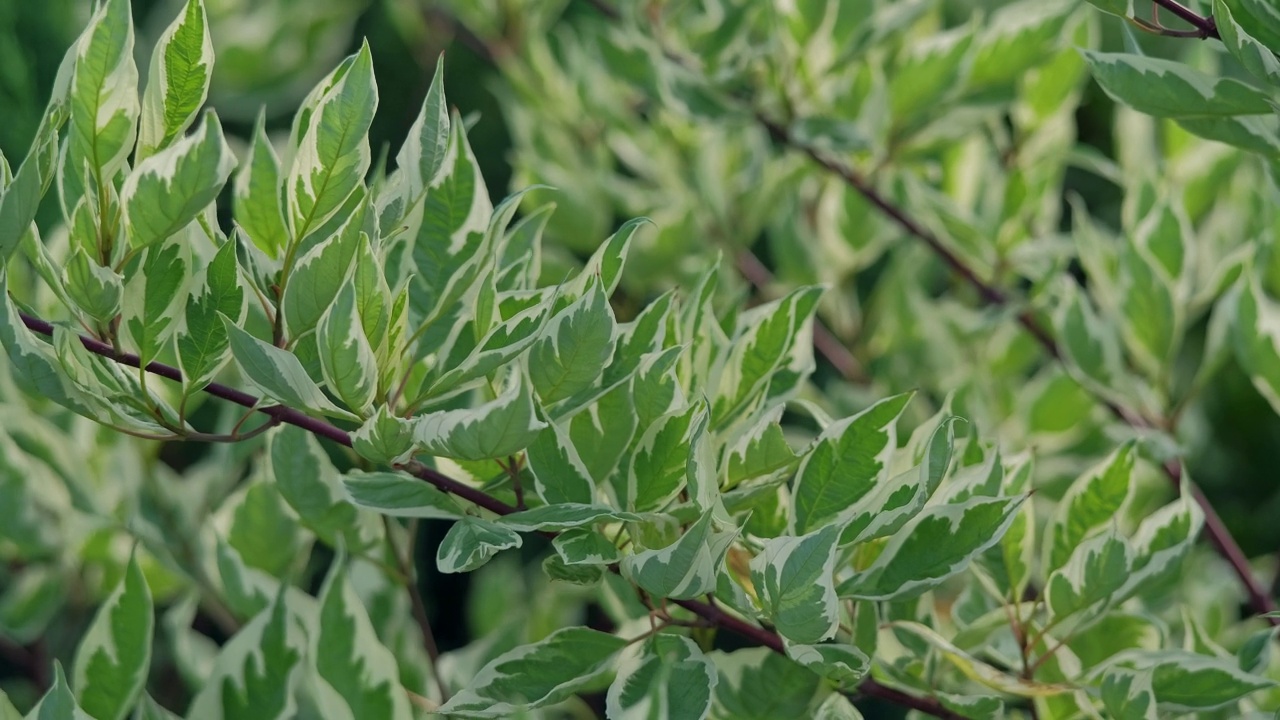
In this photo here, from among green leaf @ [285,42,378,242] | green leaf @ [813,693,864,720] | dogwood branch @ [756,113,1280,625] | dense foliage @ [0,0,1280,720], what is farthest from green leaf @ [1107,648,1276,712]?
green leaf @ [285,42,378,242]

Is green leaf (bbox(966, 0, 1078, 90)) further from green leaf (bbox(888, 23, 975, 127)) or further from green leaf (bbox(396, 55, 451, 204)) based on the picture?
green leaf (bbox(396, 55, 451, 204))

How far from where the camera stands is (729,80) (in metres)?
0.66

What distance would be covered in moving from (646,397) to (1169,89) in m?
0.20

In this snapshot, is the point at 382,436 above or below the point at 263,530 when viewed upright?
above

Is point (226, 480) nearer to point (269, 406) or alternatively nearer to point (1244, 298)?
point (269, 406)

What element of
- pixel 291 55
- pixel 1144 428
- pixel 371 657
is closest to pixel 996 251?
pixel 1144 428

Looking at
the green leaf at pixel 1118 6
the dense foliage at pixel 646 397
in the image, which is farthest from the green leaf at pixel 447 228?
the green leaf at pixel 1118 6

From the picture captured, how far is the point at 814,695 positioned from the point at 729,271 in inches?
15.7

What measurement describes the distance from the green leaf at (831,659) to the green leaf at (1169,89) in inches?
8.1

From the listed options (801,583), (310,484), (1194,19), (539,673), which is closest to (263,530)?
(310,484)

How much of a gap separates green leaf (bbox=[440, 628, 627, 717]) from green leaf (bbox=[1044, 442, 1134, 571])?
0.18 metres

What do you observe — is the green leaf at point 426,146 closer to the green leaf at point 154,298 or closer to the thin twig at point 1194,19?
the green leaf at point 154,298

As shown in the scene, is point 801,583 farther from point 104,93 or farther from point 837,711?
point 104,93

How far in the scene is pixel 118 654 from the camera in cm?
45
